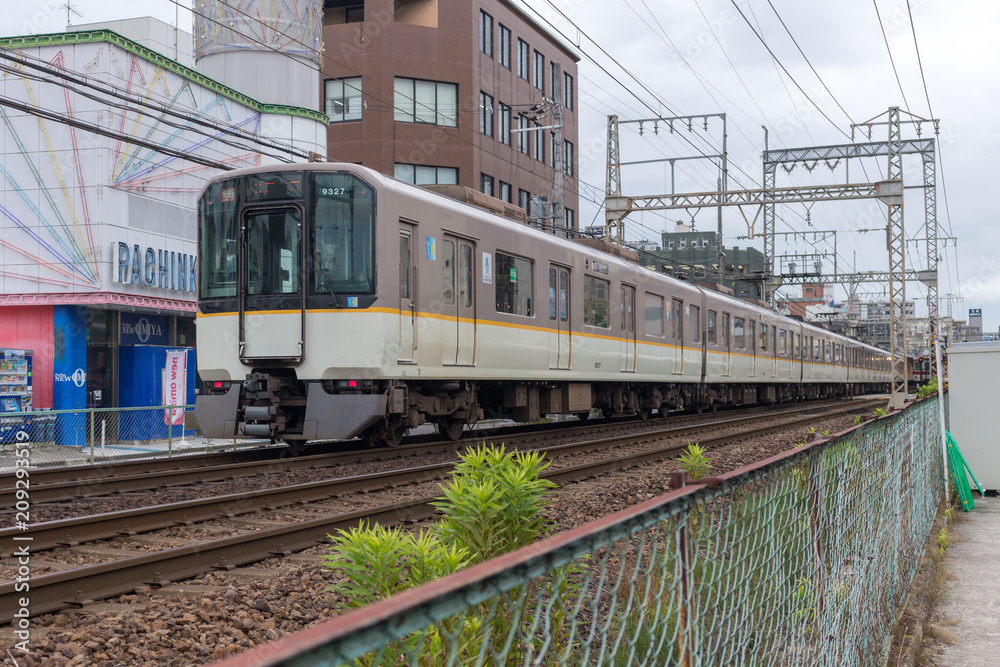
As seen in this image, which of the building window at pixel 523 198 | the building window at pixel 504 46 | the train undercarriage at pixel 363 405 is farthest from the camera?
the building window at pixel 523 198

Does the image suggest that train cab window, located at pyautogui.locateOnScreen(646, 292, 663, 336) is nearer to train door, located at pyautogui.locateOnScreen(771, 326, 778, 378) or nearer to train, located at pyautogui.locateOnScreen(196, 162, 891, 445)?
train, located at pyautogui.locateOnScreen(196, 162, 891, 445)

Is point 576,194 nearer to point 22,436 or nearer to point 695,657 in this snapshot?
point 22,436

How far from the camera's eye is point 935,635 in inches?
212

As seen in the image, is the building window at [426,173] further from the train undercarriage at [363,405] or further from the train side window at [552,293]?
the train side window at [552,293]

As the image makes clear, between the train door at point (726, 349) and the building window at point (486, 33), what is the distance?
17.4 meters

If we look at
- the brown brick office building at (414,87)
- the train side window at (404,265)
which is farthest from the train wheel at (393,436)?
the brown brick office building at (414,87)

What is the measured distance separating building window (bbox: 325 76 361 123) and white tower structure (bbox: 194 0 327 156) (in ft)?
28.4

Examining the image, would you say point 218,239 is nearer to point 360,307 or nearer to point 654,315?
point 360,307

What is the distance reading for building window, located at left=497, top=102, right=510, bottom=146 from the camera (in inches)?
1508

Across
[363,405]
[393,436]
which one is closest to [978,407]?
[363,405]

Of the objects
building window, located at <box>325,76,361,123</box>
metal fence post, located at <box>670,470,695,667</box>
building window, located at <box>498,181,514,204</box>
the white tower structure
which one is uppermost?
building window, located at <box>325,76,361,123</box>

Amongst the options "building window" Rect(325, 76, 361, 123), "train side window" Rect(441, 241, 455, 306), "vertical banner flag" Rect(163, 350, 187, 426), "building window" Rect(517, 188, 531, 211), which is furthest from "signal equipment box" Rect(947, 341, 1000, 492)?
"building window" Rect(517, 188, 531, 211)

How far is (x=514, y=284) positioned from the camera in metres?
13.8

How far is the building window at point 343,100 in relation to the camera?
3538cm
